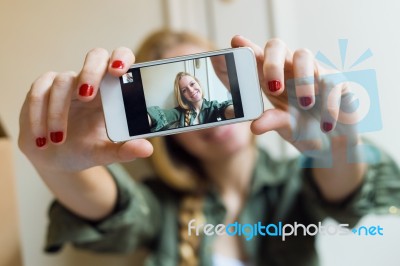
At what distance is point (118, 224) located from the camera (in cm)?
50

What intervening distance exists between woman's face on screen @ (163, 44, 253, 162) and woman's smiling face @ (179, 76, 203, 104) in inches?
8.1

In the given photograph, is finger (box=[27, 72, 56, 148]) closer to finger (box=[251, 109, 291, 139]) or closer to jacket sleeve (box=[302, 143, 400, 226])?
finger (box=[251, 109, 291, 139])

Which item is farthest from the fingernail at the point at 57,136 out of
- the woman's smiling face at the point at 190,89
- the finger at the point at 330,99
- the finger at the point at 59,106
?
the finger at the point at 330,99

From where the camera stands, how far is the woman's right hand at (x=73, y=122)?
1.00 ft

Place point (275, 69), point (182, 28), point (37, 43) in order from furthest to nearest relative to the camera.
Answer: point (182, 28), point (37, 43), point (275, 69)

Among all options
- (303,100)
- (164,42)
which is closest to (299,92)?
(303,100)

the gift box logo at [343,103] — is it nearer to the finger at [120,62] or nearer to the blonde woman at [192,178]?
the blonde woman at [192,178]

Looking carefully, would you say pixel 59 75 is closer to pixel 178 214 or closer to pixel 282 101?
pixel 282 101

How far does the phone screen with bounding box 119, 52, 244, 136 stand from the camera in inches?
11.8

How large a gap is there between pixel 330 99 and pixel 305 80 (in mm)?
24

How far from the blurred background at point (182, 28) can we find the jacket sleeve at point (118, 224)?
0.11ft

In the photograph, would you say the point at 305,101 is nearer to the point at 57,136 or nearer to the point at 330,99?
the point at 330,99

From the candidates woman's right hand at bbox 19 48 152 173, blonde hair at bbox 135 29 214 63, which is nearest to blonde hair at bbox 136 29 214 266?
blonde hair at bbox 135 29 214 63

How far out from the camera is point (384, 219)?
0.37 metres
